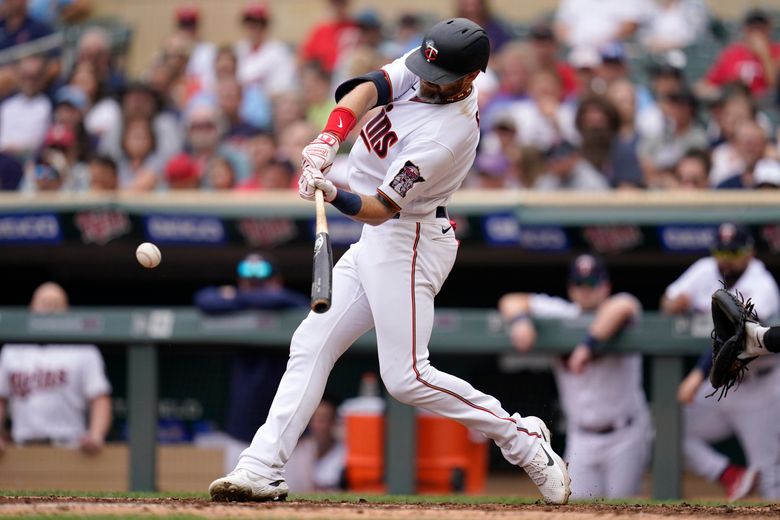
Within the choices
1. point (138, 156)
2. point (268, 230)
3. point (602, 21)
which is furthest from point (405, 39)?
point (268, 230)

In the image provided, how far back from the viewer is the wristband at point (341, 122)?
420 cm

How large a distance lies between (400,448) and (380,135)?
2.43 meters

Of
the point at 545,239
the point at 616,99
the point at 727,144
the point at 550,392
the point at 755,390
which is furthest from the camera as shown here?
the point at 616,99

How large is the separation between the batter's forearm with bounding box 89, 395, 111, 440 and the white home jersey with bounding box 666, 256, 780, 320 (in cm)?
302

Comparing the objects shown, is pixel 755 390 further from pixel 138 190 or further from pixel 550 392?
pixel 138 190

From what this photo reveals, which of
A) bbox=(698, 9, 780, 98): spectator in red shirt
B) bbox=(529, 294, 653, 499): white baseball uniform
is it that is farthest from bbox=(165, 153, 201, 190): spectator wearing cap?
bbox=(698, 9, 780, 98): spectator in red shirt

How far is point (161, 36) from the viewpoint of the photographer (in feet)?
39.0

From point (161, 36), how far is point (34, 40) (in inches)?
48.4

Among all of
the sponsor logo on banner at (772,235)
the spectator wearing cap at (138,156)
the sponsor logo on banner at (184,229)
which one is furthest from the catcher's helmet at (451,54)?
the spectator wearing cap at (138,156)

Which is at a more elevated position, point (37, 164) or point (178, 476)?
point (37, 164)

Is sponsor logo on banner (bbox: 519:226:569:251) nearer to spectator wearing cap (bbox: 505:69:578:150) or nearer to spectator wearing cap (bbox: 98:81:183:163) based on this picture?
spectator wearing cap (bbox: 505:69:578:150)

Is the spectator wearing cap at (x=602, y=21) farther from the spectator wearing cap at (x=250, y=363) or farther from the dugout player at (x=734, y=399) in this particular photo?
the spectator wearing cap at (x=250, y=363)

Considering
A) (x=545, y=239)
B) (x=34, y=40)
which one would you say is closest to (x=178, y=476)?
(x=545, y=239)

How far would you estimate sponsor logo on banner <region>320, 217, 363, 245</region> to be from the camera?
7.11 meters
